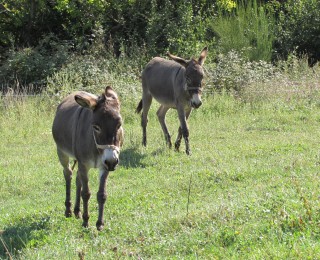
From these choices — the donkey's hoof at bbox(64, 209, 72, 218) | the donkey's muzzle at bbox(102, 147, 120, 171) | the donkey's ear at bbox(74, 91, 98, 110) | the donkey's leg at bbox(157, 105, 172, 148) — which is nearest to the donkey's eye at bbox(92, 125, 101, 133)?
the donkey's ear at bbox(74, 91, 98, 110)

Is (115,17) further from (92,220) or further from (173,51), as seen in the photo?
(92,220)

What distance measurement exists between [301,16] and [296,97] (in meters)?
9.52

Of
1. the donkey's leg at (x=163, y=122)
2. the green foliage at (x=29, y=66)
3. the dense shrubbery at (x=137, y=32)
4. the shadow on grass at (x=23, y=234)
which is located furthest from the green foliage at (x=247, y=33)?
the shadow on grass at (x=23, y=234)

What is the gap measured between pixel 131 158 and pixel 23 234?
4.17 m

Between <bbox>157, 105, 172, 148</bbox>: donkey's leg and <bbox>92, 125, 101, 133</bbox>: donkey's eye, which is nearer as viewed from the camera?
<bbox>92, 125, 101, 133</bbox>: donkey's eye

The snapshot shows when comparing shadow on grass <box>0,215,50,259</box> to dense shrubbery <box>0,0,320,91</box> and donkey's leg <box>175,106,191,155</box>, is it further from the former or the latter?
dense shrubbery <box>0,0,320,91</box>

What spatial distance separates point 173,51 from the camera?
23250mm

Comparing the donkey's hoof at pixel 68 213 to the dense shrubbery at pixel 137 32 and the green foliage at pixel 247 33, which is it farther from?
the green foliage at pixel 247 33

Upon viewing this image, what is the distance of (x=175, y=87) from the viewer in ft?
39.9

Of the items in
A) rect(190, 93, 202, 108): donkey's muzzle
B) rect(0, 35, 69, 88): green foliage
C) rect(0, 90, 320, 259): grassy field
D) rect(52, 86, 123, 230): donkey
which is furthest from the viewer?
rect(0, 35, 69, 88): green foliage

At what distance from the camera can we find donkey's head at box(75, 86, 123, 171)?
6039 millimetres

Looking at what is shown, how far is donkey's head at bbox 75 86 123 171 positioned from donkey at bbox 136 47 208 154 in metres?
4.57

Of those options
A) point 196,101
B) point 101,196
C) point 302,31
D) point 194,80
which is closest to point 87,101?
point 101,196

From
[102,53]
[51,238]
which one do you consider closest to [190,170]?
[51,238]
